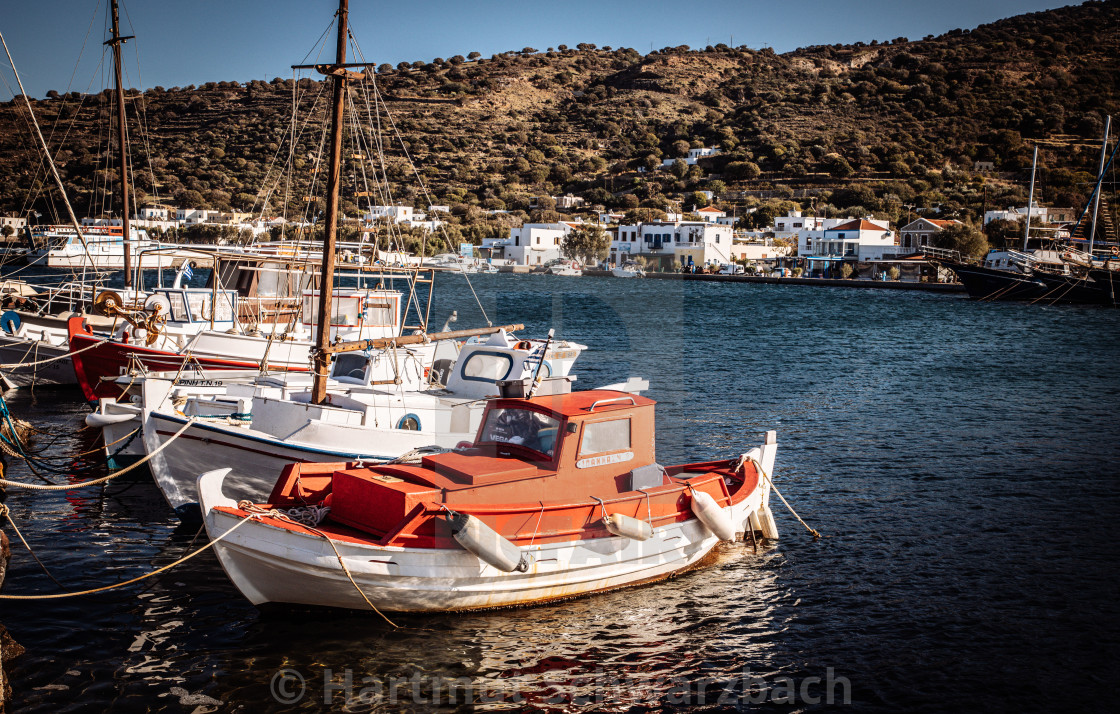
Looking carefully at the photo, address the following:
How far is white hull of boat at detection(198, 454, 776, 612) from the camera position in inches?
387

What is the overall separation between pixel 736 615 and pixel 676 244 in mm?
111419

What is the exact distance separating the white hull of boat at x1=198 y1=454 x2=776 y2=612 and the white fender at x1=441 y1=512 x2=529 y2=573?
0.41 m

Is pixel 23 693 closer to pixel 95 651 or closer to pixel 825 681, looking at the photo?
pixel 95 651

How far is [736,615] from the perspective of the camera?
11.7 meters

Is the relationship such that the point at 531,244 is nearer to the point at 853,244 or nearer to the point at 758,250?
the point at 758,250

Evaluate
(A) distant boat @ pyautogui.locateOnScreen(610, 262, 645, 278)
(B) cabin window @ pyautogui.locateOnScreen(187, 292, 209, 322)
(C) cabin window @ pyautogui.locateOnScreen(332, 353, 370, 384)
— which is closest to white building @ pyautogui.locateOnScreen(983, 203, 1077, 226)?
(A) distant boat @ pyautogui.locateOnScreen(610, 262, 645, 278)

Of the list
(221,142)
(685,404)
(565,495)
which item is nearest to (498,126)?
(221,142)

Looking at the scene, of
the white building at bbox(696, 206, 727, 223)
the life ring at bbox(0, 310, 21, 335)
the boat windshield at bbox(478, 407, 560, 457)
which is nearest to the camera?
the boat windshield at bbox(478, 407, 560, 457)

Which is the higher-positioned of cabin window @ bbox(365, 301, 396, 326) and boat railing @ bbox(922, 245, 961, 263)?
boat railing @ bbox(922, 245, 961, 263)

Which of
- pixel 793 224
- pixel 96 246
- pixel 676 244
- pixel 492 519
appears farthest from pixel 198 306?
pixel 793 224

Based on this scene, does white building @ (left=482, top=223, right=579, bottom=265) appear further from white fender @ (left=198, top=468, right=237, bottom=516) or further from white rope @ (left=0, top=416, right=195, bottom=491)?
white fender @ (left=198, top=468, right=237, bottom=516)

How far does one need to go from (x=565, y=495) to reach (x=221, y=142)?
490 ft

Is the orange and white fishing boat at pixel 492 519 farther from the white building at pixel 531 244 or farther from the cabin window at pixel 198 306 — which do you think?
the white building at pixel 531 244

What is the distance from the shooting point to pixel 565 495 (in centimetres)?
1125
